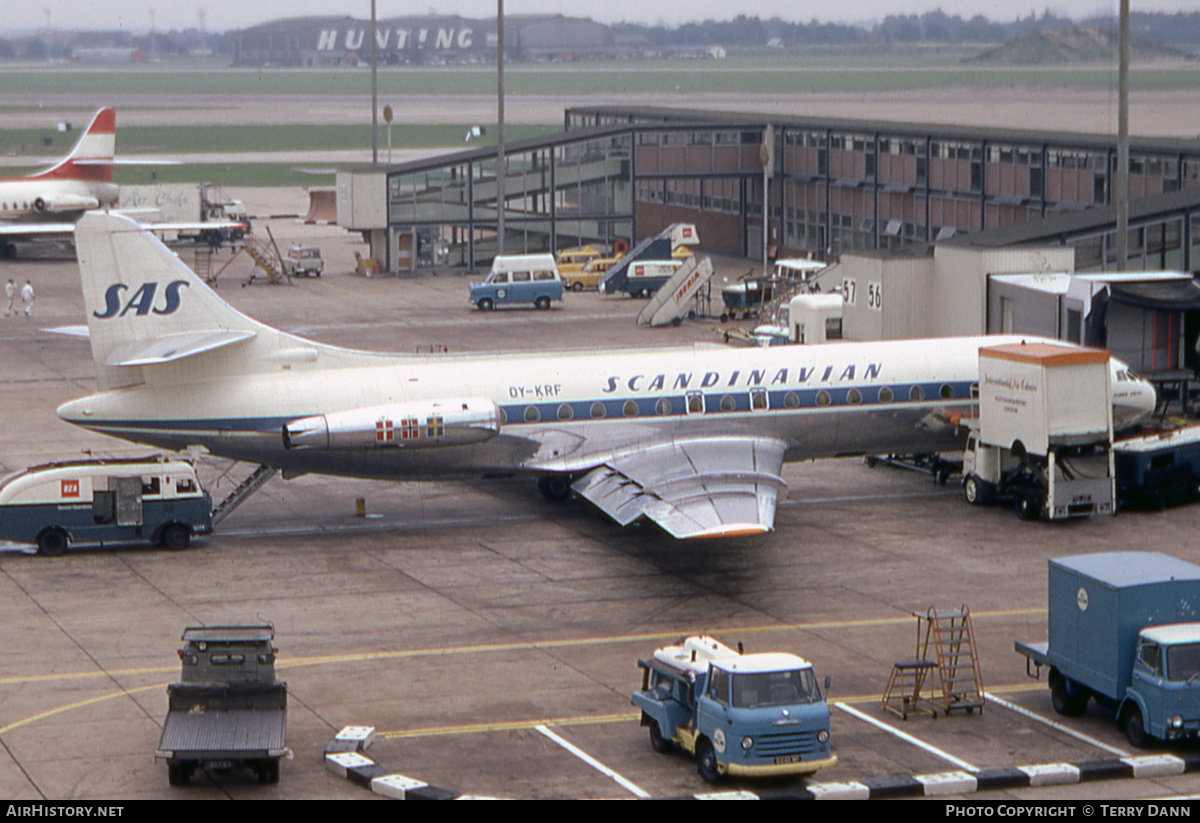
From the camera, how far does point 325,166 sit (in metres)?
147

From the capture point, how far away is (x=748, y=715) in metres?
20.2

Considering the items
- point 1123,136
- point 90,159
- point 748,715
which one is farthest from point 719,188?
point 748,715

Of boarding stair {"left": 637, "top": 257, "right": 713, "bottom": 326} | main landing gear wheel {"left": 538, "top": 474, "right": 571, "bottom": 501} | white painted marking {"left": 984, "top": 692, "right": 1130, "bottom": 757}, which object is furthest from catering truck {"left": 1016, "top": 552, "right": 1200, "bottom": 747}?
boarding stair {"left": 637, "top": 257, "right": 713, "bottom": 326}

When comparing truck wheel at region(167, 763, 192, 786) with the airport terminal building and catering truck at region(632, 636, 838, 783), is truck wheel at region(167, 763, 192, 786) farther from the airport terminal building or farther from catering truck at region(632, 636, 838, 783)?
the airport terminal building

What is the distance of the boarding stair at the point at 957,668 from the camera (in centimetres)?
2391

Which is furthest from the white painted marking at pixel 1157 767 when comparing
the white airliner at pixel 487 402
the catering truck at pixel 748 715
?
the white airliner at pixel 487 402

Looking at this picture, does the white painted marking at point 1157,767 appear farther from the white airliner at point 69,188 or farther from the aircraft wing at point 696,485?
the white airliner at point 69,188

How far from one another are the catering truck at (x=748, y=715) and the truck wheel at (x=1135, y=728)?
4282 millimetres

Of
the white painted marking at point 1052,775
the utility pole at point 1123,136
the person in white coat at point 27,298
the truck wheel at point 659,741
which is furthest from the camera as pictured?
the person in white coat at point 27,298

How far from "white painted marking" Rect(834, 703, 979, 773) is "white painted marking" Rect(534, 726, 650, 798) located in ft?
13.9

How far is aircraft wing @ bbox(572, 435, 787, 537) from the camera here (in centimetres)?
3028
